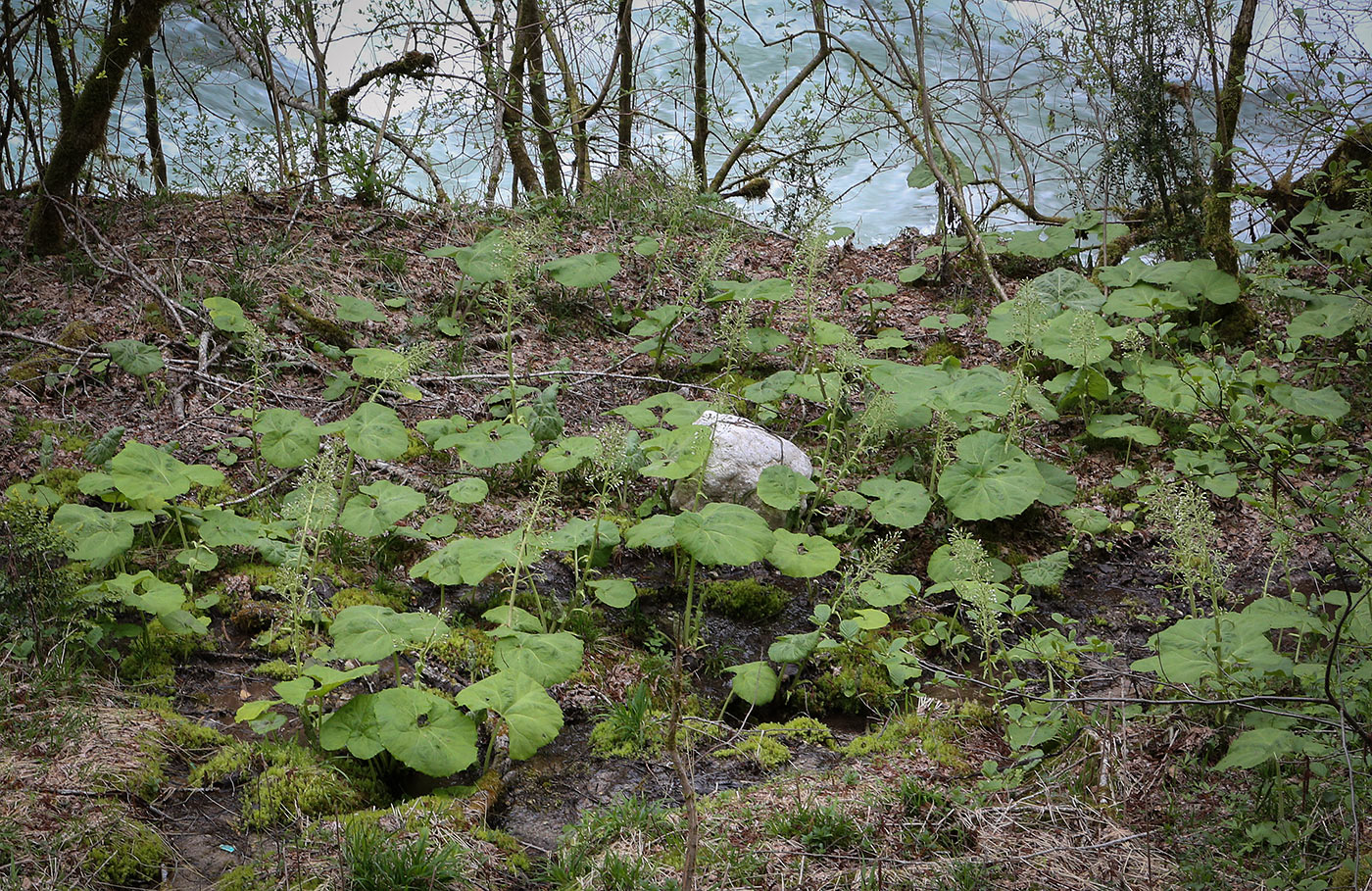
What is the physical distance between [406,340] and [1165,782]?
4.74m

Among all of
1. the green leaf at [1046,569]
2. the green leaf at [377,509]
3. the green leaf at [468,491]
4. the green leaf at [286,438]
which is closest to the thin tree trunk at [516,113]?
the green leaf at [286,438]

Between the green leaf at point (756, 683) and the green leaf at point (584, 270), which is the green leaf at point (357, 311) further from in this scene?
the green leaf at point (756, 683)

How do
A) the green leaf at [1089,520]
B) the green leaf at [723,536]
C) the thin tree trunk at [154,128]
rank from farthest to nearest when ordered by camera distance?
1. the thin tree trunk at [154,128]
2. the green leaf at [1089,520]
3. the green leaf at [723,536]

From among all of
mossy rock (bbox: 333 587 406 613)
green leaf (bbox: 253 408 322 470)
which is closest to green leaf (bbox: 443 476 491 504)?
mossy rock (bbox: 333 587 406 613)

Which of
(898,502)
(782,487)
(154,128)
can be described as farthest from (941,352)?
(154,128)

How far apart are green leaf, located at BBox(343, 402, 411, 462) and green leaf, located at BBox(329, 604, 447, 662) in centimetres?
109

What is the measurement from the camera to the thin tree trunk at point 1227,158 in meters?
5.44

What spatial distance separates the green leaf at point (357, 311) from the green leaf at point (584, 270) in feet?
3.85

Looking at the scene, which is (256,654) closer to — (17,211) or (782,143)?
(17,211)

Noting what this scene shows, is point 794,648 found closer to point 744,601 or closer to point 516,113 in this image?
point 744,601

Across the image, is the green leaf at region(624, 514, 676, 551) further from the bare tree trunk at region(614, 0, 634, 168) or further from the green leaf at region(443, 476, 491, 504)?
the bare tree trunk at region(614, 0, 634, 168)

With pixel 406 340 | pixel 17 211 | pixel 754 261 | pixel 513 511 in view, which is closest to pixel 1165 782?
pixel 513 511

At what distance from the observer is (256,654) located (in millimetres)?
3398

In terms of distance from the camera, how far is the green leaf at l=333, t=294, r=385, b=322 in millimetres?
5434
